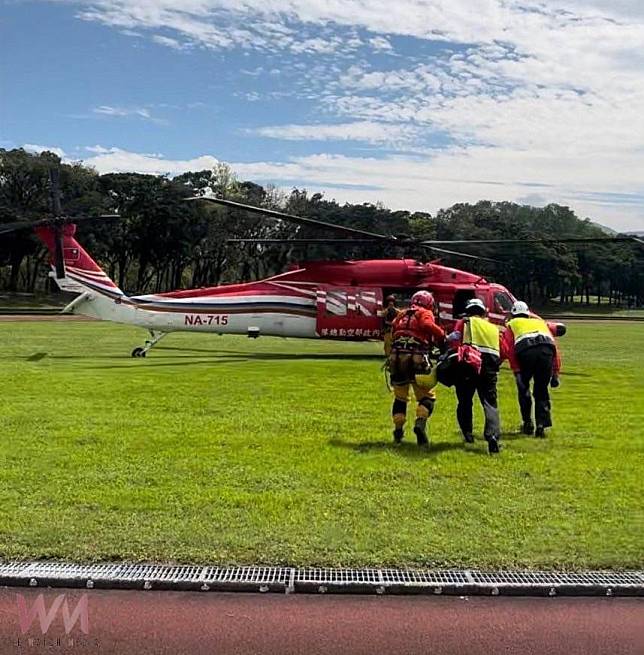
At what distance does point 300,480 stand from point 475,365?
8.79 ft

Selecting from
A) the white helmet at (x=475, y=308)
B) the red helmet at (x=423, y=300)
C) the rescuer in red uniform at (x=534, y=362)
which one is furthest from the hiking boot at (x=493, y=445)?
the red helmet at (x=423, y=300)

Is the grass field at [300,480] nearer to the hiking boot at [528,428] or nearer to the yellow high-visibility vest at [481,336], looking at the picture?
the hiking boot at [528,428]

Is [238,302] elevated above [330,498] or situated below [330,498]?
above

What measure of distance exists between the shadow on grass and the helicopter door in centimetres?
1207

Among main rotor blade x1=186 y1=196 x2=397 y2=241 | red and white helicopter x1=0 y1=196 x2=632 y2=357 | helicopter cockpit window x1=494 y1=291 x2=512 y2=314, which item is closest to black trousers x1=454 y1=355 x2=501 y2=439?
main rotor blade x1=186 y1=196 x2=397 y2=241

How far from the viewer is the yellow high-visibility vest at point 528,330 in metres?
10.4

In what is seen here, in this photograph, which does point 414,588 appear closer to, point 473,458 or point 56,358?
point 473,458

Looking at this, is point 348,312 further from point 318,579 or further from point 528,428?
point 318,579

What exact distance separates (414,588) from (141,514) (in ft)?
7.96

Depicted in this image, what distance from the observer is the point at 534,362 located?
33.5 ft

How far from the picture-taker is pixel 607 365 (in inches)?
799

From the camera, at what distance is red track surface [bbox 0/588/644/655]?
4488mm

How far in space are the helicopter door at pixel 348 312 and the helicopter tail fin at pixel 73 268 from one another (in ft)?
18.9

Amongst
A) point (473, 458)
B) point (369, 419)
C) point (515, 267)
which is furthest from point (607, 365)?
point (515, 267)
